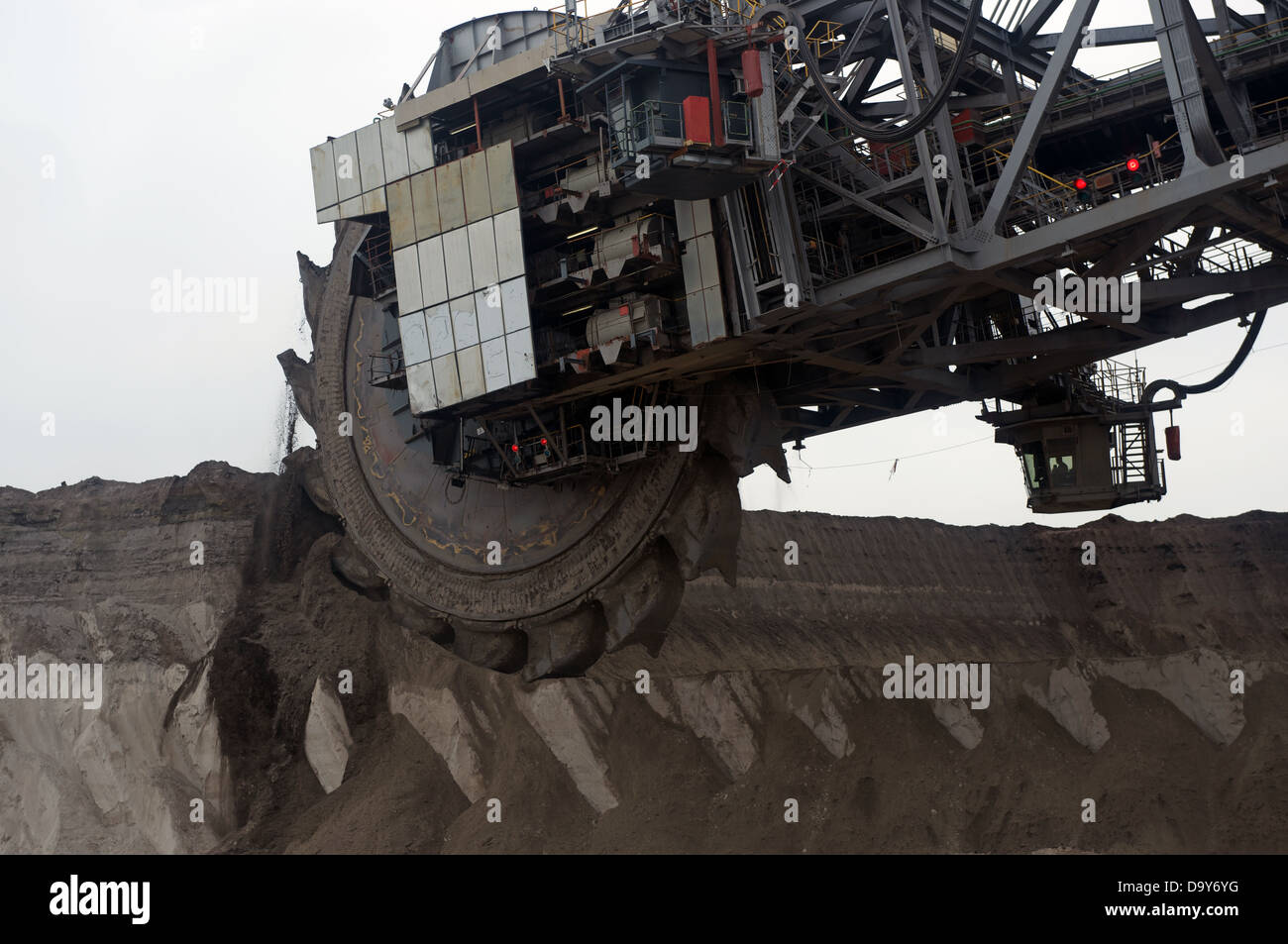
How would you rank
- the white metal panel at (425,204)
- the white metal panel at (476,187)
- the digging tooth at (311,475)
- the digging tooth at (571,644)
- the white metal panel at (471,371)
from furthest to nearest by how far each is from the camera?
the digging tooth at (311,475) → the digging tooth at (571,644) → the white metal panel at (425,204) → the white metal panel at (471,371) → the white metal panel at (476,187)

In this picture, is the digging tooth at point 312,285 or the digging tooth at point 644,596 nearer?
the digging tooth at point 644,596

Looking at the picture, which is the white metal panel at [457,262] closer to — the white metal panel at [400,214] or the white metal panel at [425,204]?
the white metal panel at [425,204]

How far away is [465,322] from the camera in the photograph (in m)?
24.1

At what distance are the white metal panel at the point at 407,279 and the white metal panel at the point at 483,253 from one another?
1.37 m

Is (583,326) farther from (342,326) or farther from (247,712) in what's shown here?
(247,712)

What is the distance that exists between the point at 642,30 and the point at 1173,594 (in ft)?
129

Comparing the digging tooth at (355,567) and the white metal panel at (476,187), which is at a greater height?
the white metal panel at (476,187)

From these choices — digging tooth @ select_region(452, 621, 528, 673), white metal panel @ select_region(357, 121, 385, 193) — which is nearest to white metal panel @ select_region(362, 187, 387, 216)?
white metal panel @ select_region(357, 121, 385, 193)

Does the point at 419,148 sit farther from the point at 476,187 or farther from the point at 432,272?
the point at 432,272

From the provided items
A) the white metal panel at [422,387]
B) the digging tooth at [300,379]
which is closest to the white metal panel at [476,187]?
the white metal panel at [422,387]

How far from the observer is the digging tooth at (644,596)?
81.8 ft

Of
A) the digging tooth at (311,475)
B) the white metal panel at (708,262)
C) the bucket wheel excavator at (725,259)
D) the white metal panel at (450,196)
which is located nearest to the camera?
the bucket wheel excavator at (725,259)

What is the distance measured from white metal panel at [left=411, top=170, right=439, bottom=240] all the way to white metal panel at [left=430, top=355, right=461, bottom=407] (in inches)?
90.0

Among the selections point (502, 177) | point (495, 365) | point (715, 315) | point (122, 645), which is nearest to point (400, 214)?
point (502, 177)
